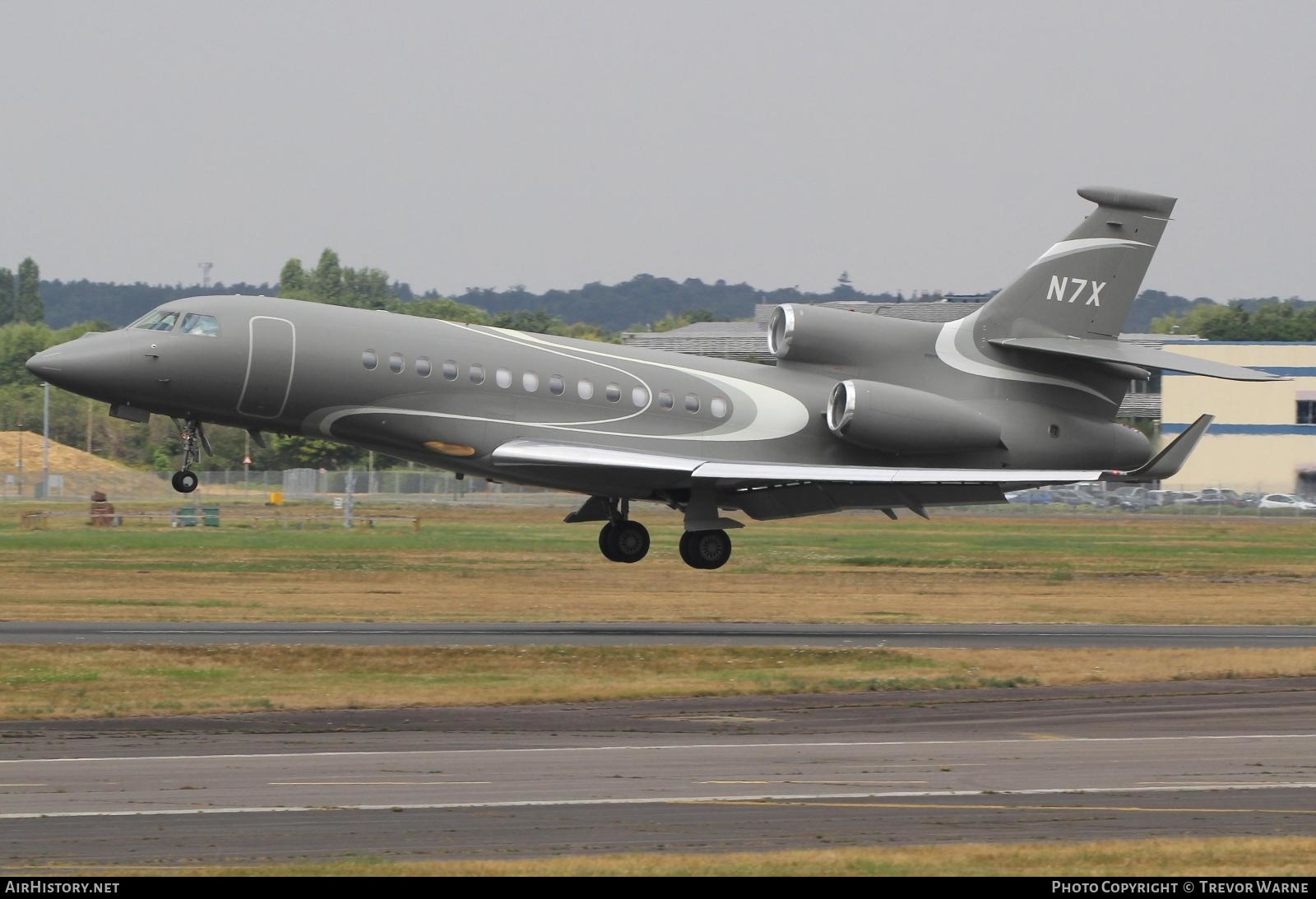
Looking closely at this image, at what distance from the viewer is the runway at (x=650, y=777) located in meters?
12.4

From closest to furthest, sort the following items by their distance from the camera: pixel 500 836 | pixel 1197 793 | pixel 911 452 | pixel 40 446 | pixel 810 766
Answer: pixel 500 836 → pixel 1197 793 → pixel 810 766 → pixel 911 452 → pixel 40 446

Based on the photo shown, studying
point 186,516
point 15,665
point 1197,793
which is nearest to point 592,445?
point 15,665

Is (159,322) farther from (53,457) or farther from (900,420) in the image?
(53,457)

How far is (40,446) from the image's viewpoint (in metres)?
87.9

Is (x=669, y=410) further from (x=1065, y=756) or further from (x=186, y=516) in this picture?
(x=186, y=516)

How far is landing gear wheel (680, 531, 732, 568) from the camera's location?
31.6 metres

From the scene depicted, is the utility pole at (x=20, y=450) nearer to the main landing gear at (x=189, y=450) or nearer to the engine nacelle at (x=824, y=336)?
the main landing gear at (x=189, y=450)

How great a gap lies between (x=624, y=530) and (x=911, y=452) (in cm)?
579

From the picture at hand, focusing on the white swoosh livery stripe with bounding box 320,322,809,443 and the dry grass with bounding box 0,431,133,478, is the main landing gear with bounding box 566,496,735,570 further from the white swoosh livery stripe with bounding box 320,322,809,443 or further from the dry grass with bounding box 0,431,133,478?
the dry grass with bounding box 0,431,133,478

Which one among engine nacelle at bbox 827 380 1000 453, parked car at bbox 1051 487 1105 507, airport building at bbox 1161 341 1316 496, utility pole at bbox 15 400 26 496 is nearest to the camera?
engine nacelle at bbox 827 380 1000 453

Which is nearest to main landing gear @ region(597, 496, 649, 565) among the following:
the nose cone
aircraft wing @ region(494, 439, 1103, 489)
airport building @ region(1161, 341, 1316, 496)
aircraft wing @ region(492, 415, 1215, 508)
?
aircraft wing @ region(492, 415, 1215, 508)

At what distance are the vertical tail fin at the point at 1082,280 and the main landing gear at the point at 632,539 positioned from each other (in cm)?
695

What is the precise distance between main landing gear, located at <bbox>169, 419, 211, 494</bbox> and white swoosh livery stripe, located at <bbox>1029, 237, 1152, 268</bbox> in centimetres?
1660

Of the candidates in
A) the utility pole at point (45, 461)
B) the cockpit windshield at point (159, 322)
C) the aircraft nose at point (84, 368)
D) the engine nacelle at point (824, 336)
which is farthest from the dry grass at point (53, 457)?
the engine nacelle at point (824, 336)
